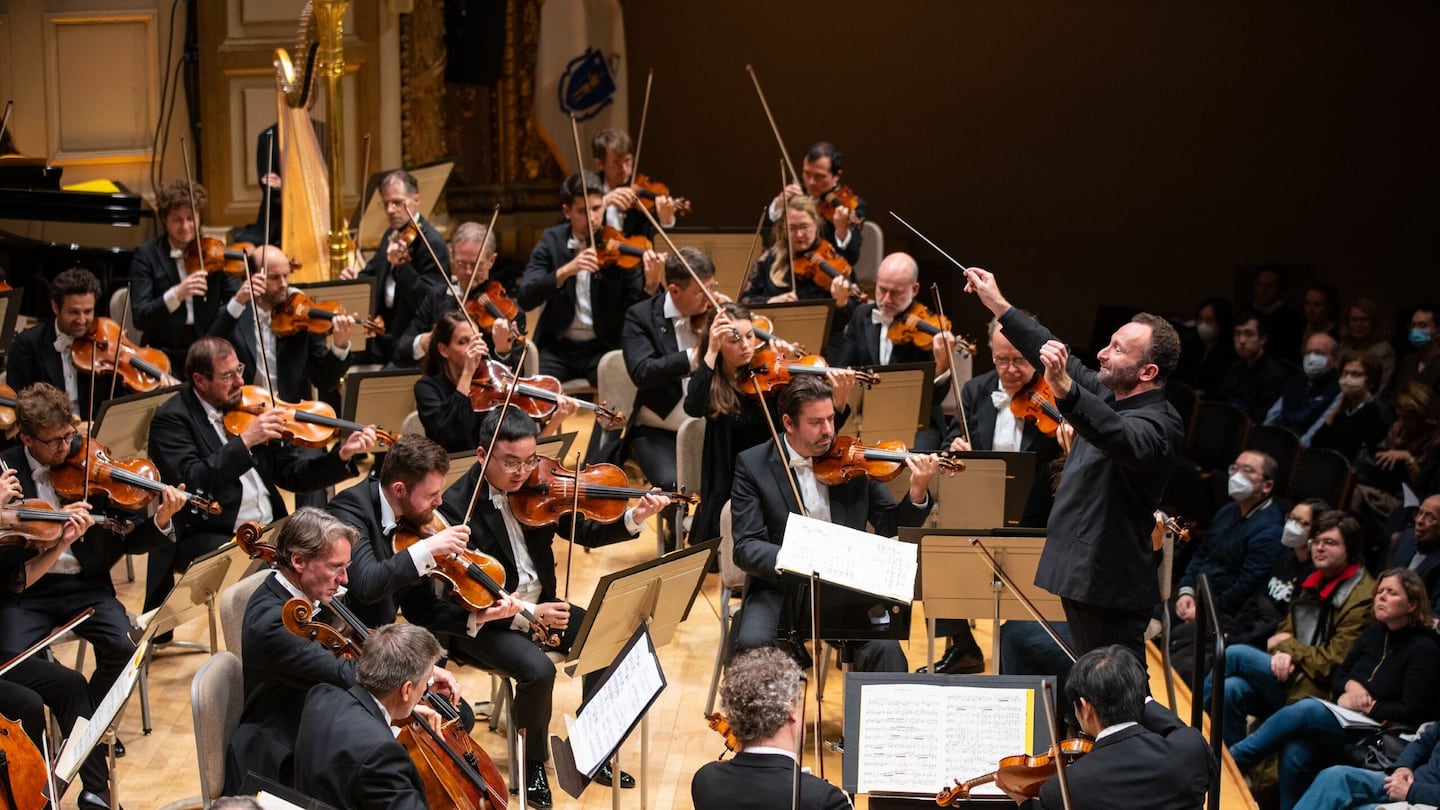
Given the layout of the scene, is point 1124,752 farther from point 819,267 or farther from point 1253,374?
point 1253,374

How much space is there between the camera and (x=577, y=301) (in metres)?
7.03

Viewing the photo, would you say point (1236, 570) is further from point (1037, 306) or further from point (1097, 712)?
point (1037, 306)

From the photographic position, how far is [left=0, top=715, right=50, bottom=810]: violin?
3609mm

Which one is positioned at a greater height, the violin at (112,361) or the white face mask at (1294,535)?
the violin at (112,361)

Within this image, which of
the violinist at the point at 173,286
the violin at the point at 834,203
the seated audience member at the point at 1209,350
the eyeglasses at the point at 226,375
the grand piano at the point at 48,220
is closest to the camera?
the eyeglasses at the point at 226,375

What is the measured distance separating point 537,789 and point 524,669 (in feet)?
1.14

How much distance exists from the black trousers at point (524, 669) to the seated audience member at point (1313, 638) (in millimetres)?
2906

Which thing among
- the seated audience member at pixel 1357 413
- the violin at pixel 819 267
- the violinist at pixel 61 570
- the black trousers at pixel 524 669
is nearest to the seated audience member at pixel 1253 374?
the seated audience member at pixel 1357 413

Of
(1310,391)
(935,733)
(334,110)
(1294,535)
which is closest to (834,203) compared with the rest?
(334,110)

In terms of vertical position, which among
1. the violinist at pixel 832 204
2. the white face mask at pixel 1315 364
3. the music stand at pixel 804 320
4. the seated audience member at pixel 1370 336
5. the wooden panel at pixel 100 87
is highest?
the wooden panel at pixel 100 87

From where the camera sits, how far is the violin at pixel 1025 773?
374 centimetres

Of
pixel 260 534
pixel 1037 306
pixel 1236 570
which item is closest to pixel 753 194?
pixel 1037 306

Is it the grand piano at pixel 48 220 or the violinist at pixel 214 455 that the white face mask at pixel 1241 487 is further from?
the grand piano at pixel 48 220

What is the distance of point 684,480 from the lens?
5.75 metres
